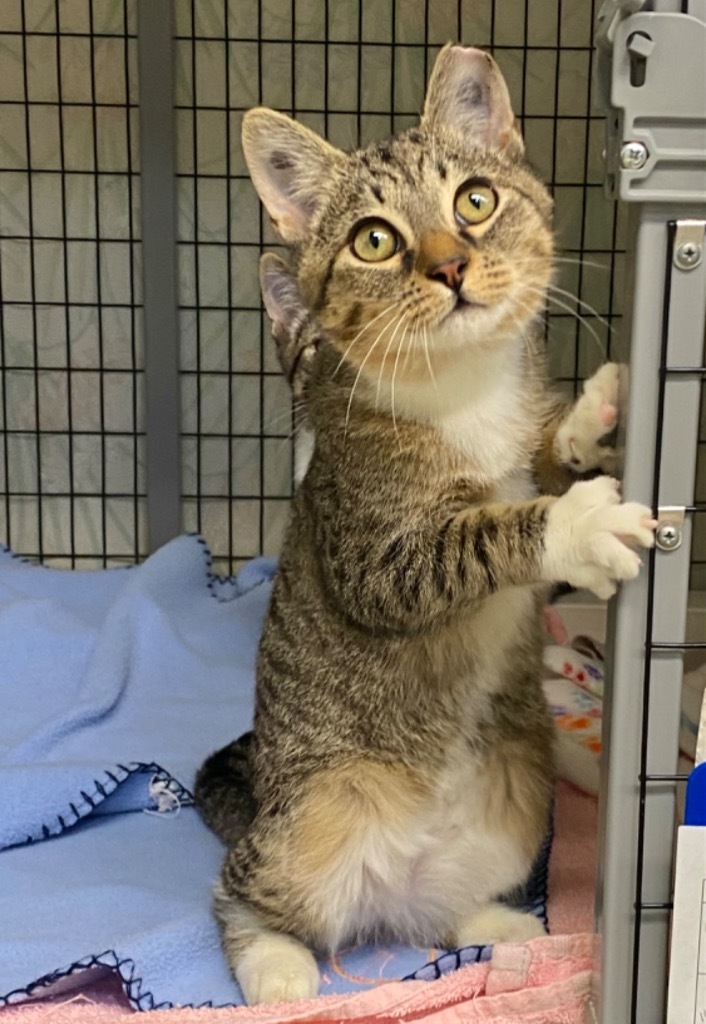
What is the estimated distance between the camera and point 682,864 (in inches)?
38.0

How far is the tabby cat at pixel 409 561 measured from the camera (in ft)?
4.33

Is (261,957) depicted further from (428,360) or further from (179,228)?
(179,228)

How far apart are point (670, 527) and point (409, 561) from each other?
1.17 feet

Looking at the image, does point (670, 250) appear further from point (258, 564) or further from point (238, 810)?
point (258, 564)

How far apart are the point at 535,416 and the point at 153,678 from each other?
45.8 inches

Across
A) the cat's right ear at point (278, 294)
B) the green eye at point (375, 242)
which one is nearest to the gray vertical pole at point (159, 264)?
the cat's right ear at point (278, 294)

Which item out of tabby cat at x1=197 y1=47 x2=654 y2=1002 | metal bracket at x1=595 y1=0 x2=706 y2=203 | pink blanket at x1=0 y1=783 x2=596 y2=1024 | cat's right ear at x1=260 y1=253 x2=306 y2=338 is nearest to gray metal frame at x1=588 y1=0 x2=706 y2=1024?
metal bracket at x1=595 y1=0 x2=706 y2=203

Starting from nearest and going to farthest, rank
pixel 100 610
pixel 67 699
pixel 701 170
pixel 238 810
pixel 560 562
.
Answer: pixel 701 170 → pixel 560 562 → pixel 238 810 → pixel 67 699 → pixel 100 610

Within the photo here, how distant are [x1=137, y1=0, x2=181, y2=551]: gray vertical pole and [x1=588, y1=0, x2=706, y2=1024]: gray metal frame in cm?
187

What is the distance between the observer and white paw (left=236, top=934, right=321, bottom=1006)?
1328 millimetres

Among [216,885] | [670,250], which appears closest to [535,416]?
[670,250]

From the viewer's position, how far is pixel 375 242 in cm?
138

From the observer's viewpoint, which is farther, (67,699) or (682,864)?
(67,699)

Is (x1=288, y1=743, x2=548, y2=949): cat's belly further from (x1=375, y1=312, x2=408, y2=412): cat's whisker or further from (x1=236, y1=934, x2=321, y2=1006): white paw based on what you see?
(x1=375, y1=312, x2=408, y2=412): cat's whisker
